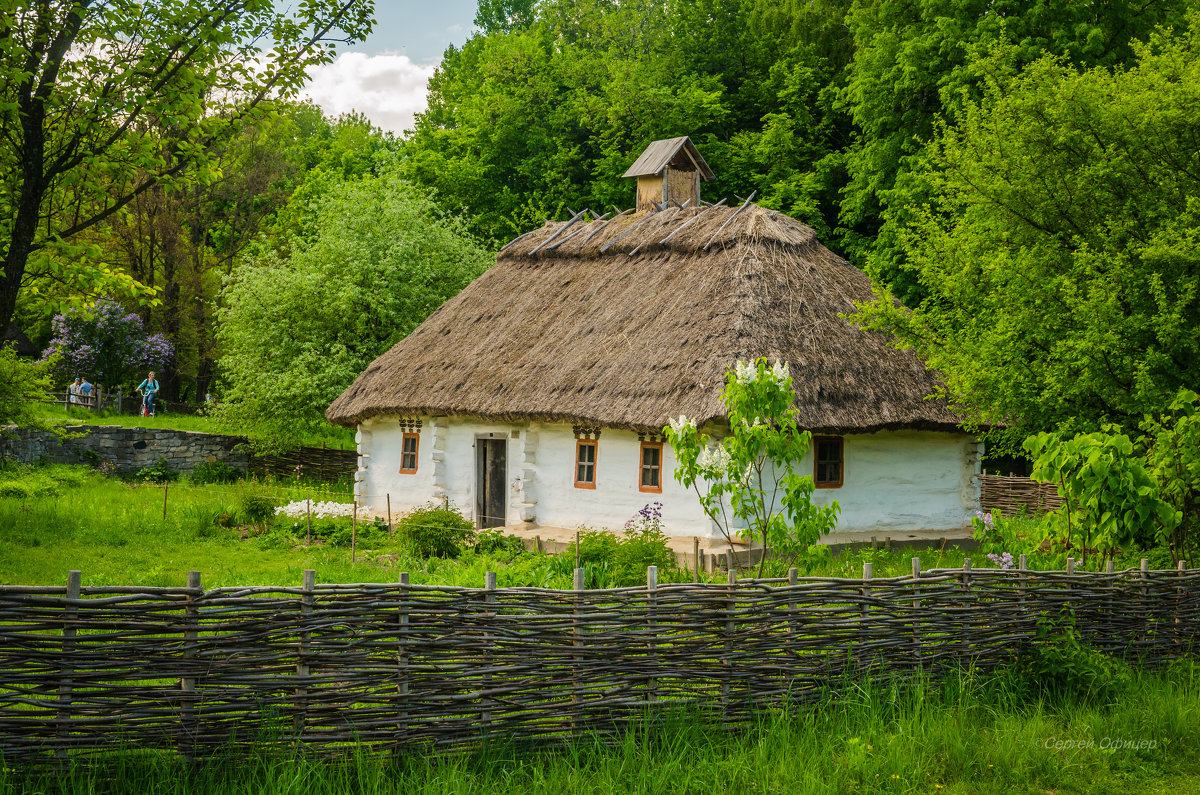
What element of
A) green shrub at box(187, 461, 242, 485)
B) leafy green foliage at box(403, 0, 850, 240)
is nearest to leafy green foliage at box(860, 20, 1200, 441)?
leafy green foliage at box(403, 0, 850, 240)

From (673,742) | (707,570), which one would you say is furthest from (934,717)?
(707,570)

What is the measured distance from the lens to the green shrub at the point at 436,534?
548 inches

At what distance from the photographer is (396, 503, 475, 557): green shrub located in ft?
45.7

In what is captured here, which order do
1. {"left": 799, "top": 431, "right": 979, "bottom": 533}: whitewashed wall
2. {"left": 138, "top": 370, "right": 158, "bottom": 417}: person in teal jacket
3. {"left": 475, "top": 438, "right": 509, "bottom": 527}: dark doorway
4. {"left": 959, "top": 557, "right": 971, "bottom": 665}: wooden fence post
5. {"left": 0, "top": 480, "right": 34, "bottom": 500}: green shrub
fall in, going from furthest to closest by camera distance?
{"left": 138, "top": 370, "right": 158, "bottom": 417}: person in teal jacket → {"left": 475, "top": 438, "right": 509, "bottom": 527}: dark doorway → {"left": 0, "top": 480, "right": 34, "bottom": 500}: green shrub → {"left": 799, "top": 431, "right": 979, "bottom": 533}: whitewashed wall → {"left": 959, "top": 557, "right": 971, "bottom": 665}: wooden fence post

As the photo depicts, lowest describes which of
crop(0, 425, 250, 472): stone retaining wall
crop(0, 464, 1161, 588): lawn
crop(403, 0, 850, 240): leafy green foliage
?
crop(0, 464, 1161, 588): lawn

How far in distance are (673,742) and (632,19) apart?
3229cm

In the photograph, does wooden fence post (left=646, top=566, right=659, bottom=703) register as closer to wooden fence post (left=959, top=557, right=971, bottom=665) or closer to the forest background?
wooden fence post (left=959, top=557, right=971, bottom=665)

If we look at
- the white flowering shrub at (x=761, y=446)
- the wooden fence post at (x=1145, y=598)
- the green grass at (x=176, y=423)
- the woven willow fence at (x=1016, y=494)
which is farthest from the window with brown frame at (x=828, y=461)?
the green grass at (x=176, y=423)

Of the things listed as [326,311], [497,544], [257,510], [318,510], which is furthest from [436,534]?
[326,311]

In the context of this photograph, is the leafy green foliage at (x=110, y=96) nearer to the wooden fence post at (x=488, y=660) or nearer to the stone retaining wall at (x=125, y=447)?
the wooden fence post at (x=488, y=660)

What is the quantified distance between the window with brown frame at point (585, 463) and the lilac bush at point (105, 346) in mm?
19993

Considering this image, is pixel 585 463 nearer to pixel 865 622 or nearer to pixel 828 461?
pixel 828 461

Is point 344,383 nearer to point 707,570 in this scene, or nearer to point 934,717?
point 707,570

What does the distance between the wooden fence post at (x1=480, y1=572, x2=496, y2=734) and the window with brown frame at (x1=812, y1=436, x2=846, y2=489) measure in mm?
9973
